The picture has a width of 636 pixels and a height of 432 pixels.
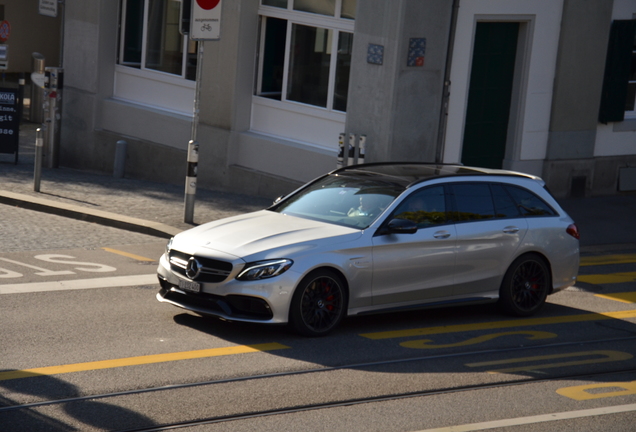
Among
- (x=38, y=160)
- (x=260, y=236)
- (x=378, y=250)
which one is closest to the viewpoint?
(x=260, y=236)

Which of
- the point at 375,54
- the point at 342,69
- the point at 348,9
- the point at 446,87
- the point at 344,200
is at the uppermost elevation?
the point at 348,9

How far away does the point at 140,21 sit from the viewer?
20.2m

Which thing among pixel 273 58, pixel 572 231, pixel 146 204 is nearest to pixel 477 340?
pixel 572 231

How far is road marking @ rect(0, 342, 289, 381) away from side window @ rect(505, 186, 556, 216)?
3286 millimetres

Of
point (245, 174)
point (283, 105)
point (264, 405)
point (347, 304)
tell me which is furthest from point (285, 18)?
point (264, 405)

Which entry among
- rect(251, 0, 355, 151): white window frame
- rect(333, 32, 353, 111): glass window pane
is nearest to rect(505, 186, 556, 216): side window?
rect(251, 0, 355, 151): white window frame

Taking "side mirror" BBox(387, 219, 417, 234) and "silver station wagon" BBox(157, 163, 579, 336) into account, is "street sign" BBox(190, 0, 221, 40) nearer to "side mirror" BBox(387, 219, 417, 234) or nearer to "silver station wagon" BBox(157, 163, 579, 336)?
"silver station wagon" BBox(157, 163, 579, 336)

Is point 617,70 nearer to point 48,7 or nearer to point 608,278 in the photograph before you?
point 608,278

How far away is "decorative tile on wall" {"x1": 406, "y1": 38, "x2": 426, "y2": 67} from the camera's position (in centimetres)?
1492

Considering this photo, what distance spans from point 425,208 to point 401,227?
0.61m

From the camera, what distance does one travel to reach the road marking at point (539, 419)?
6285mm

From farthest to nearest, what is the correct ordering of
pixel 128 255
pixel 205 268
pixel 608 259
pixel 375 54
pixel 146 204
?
pixel 146 204
pixel 375 54
pixel 608 259
pixel 128 255
pixel 205 268

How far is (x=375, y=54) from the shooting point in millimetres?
15102

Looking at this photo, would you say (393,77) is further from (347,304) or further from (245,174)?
(347,304)
